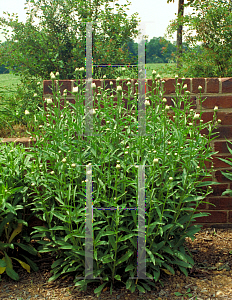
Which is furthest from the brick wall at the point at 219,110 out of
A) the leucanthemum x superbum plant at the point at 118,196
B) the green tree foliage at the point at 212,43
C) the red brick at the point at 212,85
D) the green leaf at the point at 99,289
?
the green tree foliage at the point at 212,43

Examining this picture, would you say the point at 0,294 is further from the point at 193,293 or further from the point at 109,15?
the point at 109,15

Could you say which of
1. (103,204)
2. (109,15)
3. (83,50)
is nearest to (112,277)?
(103,204)

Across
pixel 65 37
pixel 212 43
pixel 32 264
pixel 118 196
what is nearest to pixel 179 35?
pixel 212 43

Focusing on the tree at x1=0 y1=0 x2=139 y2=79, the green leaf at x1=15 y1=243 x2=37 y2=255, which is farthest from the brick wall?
the tree at x1=0 y1=0 x2=139 y2=79

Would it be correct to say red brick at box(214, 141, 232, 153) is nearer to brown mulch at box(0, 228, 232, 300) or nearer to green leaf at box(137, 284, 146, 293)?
brown mulch at box(0, 228, 232, 300)

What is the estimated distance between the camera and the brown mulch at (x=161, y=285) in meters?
2.07

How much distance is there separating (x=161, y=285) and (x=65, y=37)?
4263mm

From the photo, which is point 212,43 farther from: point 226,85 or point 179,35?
point 226,85

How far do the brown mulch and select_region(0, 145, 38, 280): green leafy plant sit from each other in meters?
0.10

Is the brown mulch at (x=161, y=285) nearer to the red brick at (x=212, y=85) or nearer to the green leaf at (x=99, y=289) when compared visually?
the green leaf at (x=99, y=289)

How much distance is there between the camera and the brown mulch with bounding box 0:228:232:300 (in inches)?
81.4

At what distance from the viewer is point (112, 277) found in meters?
2.10

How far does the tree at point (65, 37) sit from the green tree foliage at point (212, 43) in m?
1.66

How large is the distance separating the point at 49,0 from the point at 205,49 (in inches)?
125
